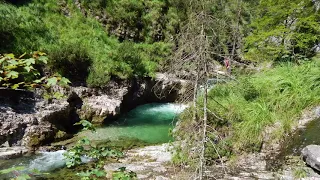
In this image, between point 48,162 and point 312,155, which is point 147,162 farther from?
point 312,155

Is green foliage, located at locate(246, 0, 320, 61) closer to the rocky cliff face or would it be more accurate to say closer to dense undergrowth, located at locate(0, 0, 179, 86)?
the rocky cliff face

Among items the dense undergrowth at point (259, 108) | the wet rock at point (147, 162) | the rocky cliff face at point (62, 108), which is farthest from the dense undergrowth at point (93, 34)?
the dense undergrowth at point (259, 108)

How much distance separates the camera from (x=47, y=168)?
29.8ft

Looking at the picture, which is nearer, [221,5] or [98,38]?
[98,38]

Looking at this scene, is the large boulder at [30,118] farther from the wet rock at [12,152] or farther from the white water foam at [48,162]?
the white water foam at [48,162]

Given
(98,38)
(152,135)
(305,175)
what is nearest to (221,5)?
(98,38)

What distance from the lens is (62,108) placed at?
12.7 meters

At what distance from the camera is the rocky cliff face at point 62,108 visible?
10844mm

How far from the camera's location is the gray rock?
616cm

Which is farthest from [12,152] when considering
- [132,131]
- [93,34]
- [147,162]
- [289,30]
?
[289,30]

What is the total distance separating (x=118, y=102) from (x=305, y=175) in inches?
403

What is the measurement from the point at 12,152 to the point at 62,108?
3253mm

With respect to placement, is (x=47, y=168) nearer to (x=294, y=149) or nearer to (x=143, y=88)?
(x=294, y=149)

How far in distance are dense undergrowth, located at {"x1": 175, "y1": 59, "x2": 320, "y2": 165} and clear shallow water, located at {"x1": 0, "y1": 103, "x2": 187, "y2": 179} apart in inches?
56.6
